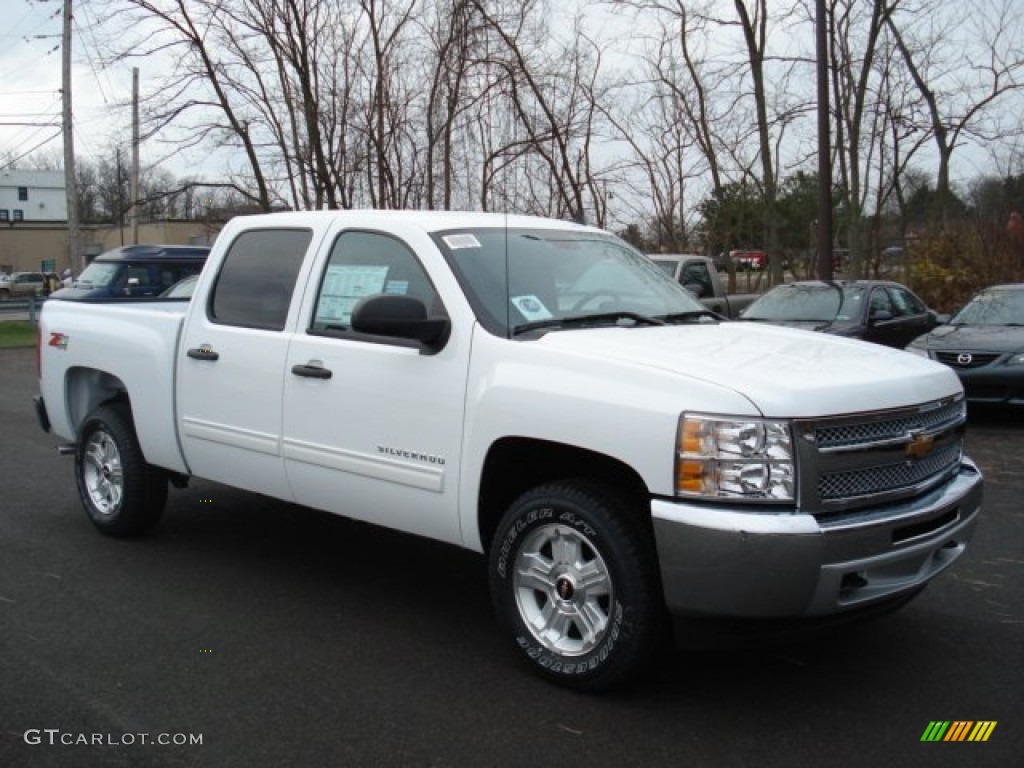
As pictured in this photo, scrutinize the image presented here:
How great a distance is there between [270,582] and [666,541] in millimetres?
2619

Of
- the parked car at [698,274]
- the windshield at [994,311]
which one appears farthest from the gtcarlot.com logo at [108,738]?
the parked car at [698,274]

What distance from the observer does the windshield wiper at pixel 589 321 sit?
13.7 ft

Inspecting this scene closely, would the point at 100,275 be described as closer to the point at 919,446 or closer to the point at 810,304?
the point at 810,304

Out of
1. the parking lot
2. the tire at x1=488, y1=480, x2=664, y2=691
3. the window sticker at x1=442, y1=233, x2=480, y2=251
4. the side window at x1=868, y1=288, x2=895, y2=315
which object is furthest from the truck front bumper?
the side window at x1=868, y1=288, x2=895, y2=315

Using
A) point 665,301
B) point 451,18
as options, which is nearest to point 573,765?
point 665,301

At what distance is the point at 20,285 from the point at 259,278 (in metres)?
60.0

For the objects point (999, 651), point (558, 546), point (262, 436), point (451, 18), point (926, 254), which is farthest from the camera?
point (926, 254)

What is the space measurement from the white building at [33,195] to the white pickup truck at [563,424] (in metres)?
103

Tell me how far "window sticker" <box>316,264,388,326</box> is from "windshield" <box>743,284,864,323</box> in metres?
8.03

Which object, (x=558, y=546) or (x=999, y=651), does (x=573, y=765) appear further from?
(x=999, y=651)

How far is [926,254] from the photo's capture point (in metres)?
18.6

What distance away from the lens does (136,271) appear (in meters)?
16.4

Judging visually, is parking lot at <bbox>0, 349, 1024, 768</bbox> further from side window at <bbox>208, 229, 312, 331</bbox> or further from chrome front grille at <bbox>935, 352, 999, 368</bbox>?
chrome front grille at <bbox>935, 352, 999, 368</bbox>

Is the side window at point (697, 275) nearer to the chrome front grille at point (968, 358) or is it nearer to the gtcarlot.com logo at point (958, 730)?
the chrome front grille at point (968, 358)
